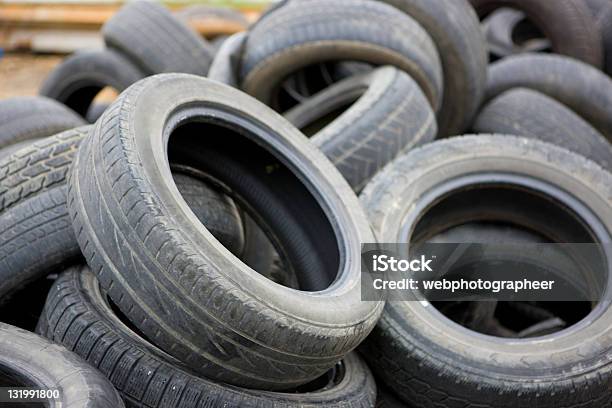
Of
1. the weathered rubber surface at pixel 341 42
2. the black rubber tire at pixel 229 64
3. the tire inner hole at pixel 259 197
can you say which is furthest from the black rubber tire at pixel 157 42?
the tire inner hole at pixel 259 197

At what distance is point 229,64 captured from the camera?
12.8ft

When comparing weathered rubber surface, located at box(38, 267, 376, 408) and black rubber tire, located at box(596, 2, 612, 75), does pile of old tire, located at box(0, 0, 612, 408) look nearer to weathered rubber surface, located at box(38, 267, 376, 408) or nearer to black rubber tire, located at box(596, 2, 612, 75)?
weathered rubber surface, located at box(38, 267, 376, 408)

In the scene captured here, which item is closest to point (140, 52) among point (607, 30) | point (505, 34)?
point (505, 34)

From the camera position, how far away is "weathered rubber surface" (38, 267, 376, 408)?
2135 mm

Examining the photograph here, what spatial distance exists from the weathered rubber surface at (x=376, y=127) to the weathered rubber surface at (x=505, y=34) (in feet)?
7.56

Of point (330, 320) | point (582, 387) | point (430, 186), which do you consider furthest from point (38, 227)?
point (582, 387)

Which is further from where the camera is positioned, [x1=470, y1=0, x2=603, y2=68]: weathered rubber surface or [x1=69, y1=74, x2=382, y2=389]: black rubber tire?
[x1=470, y1=0, x2=603, y2=68]: weathered rubber surface

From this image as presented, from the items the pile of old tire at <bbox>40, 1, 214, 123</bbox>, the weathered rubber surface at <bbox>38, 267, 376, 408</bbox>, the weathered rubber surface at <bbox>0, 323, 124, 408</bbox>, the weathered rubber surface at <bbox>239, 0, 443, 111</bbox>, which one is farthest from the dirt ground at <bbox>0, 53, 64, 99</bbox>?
the weathered rubber surface at <bbox>0, 323, 124, 408</bbox>

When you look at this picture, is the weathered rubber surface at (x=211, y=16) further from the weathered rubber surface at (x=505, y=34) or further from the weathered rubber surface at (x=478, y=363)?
the weathered rubber surface at (x=478, y=363)

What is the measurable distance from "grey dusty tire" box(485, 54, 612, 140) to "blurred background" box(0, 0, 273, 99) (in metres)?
3.99

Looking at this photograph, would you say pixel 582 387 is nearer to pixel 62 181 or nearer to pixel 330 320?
pixel 330 320

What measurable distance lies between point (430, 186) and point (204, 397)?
1355 millimetres

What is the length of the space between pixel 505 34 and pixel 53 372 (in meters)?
4.85

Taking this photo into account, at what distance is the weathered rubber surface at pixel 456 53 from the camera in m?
4.06
